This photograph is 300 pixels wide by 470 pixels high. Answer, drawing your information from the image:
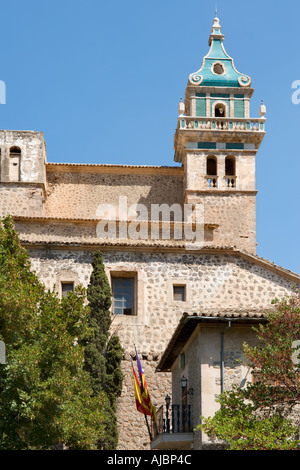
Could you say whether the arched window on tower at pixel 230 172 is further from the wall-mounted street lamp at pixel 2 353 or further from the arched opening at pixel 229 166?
the wall-mounted street lamp at pixel 2 353

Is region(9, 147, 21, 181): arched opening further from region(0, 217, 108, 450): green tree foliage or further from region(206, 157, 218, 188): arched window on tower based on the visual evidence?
region(0, 217, 108, 450): green tree foliage

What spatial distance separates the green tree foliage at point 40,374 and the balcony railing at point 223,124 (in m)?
21.8

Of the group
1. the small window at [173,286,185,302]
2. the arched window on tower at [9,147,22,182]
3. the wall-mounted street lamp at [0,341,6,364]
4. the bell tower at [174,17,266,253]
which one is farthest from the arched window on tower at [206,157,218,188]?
the wall-mounted street lamp at [0,341,6,364]

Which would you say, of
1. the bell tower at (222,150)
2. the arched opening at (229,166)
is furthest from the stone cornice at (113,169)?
the arched opening at (229,166)

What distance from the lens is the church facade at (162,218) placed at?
2933cm

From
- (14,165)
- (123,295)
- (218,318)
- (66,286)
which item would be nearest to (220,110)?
(14,165)

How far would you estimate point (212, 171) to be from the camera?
42.7 metres

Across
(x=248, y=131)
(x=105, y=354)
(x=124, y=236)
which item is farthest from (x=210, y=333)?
(x=248, y=131)

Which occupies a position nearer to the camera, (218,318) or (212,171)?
(218,318)

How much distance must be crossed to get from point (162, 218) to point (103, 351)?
651 inches

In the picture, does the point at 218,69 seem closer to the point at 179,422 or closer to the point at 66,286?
the point at 66,286

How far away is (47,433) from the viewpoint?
19766mm

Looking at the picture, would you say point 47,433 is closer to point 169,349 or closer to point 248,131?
point 169,349
